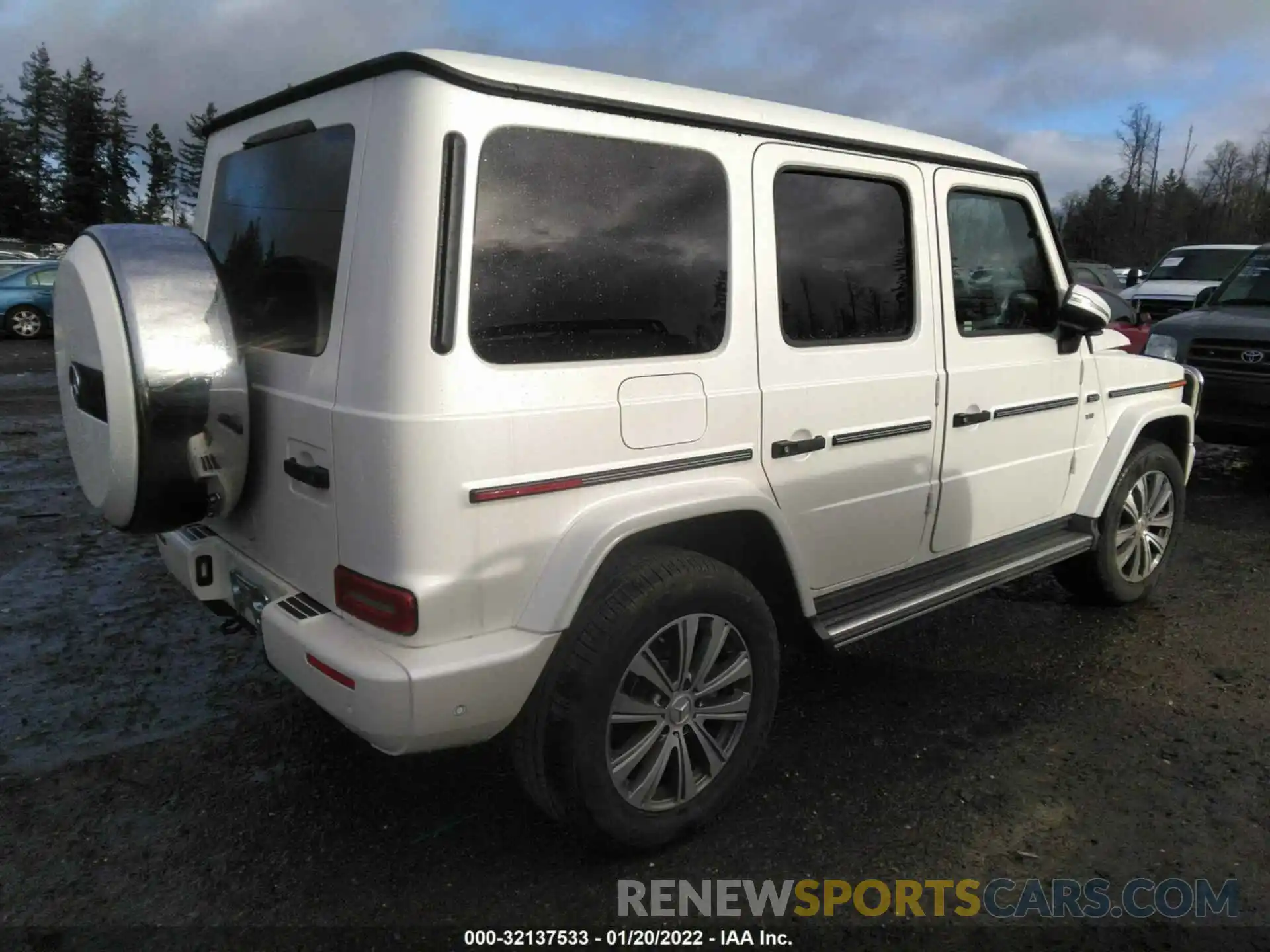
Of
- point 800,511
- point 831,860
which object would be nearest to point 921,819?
point 831,860

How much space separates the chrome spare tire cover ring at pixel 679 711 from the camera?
2.61 metres

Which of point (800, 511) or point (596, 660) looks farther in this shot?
point (800, 511)

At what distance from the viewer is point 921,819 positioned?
9.68ft

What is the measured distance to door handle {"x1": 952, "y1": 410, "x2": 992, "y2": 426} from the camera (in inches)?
137

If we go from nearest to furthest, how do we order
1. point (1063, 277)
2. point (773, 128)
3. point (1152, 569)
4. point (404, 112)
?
point (404, 112), point (773, 128), point (1063, 277), point (1152, 569)

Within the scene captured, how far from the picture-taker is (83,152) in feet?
220

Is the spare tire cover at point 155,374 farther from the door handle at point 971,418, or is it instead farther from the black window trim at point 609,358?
the door handle at point 971,418

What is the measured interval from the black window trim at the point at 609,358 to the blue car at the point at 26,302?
18803mm

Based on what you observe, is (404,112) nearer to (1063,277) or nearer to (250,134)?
(250,134)

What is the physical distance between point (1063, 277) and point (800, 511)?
76.7 inches

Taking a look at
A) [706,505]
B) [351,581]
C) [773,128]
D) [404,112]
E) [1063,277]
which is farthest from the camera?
[1063,277]

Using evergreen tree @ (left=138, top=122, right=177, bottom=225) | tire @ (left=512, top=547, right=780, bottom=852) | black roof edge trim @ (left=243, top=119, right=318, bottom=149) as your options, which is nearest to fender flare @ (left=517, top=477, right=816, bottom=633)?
tire @ (left=512, top=547, right=780, bottom=852)

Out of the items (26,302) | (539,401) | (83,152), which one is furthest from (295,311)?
(83,152)

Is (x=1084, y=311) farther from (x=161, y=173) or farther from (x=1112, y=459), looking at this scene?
(x=161, y=173)
